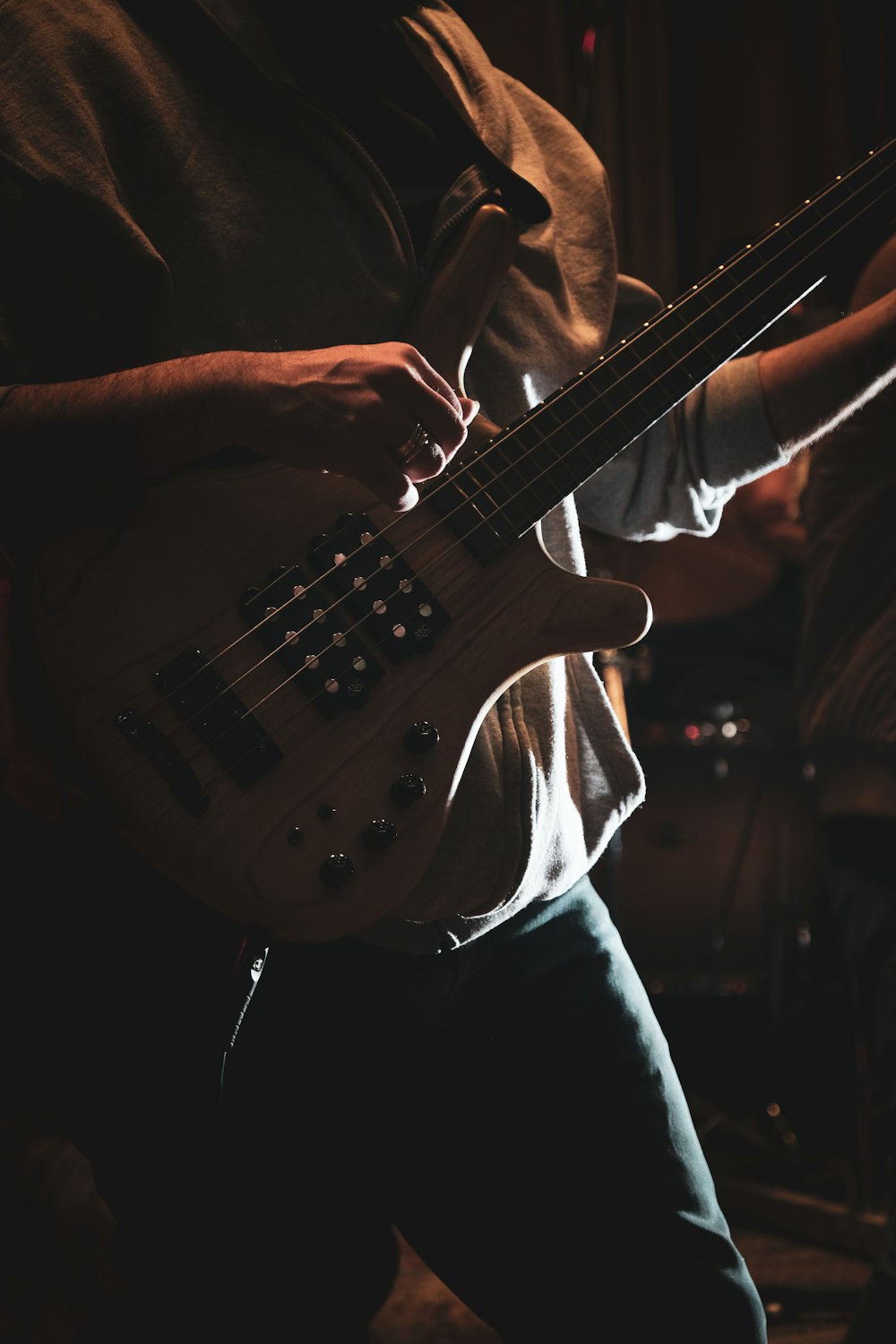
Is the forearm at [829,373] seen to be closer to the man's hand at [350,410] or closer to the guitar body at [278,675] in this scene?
the guitar body at [278,675]

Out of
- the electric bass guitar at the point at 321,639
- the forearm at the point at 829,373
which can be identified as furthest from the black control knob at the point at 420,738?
the forearm at the point at 829,373

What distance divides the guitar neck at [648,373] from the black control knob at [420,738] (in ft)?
0.56

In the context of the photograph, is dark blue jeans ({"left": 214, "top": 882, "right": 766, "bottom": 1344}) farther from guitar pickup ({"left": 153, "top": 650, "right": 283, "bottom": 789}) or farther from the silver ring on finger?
the silver ring on finger

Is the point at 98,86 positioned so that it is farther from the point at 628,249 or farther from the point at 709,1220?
the point at 628,249

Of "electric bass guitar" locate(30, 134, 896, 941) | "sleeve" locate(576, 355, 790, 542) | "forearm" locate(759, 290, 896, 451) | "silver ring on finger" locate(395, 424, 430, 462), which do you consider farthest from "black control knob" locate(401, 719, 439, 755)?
A: "forearm" locate(759, 290, 896, 451)

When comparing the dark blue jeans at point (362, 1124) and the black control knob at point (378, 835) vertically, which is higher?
→ the black control knob at point (378, 835)

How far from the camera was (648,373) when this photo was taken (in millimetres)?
1014

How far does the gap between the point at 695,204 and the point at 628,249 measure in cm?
43

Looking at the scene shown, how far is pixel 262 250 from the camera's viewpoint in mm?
941

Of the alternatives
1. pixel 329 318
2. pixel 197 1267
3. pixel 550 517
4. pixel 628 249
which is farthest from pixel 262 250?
pixel 628 249

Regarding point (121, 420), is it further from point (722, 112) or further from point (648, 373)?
point (722, 112)

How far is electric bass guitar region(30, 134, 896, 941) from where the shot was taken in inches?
31.1

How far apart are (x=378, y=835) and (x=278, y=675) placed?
0.16 m

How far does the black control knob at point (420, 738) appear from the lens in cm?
83
